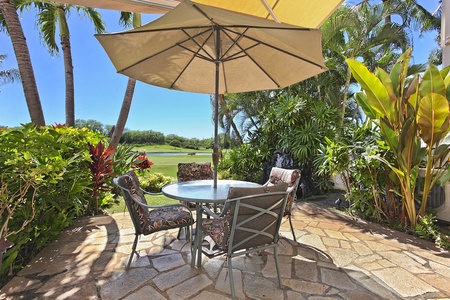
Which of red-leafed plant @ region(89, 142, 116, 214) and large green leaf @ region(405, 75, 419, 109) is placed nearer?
large green leaf @ region(405, 75, 419, 109)

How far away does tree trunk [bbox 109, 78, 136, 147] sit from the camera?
19.8 feet

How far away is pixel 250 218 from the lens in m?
2.07

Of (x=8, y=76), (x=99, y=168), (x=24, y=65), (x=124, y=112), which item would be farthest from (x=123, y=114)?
(x=8, y=76)

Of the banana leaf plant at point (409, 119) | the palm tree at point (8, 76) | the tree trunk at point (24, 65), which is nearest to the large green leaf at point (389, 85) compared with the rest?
the banana leaf plant at point (409, 119)

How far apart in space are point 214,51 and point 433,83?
9.67 feet

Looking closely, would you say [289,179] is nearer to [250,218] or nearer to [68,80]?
[250,218]

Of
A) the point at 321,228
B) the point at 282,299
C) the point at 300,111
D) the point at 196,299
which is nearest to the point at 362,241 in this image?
the point at 321,228

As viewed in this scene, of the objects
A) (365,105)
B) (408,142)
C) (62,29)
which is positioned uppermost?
(62,29)

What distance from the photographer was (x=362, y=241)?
11.2 feet

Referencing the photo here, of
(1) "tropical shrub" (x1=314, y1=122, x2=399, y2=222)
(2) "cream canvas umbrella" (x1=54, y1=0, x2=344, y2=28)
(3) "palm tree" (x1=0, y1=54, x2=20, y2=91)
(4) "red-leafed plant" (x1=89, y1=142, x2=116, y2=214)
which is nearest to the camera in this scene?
(2) "cream canvas umbrella" (x1=54, y1=0, x2=344, y2=28)

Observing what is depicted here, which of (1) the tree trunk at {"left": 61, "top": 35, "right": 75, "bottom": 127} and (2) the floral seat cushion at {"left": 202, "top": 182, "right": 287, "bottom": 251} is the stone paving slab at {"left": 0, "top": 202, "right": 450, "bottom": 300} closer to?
(2) the floral seat cushion at {"left": 202, "top": 182, "right": 287, "bottom": 251}

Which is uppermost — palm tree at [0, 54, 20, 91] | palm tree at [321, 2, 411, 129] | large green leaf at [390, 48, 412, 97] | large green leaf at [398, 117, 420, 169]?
palm tree at [0, 54, 20, 91]

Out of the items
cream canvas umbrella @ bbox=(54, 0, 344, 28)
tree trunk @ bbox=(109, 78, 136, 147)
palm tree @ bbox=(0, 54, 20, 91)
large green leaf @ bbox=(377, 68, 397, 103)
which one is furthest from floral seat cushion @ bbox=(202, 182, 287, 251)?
palm tree @ bbox=(0, 54, 20, 91)

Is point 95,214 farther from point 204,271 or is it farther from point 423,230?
point 423,230
